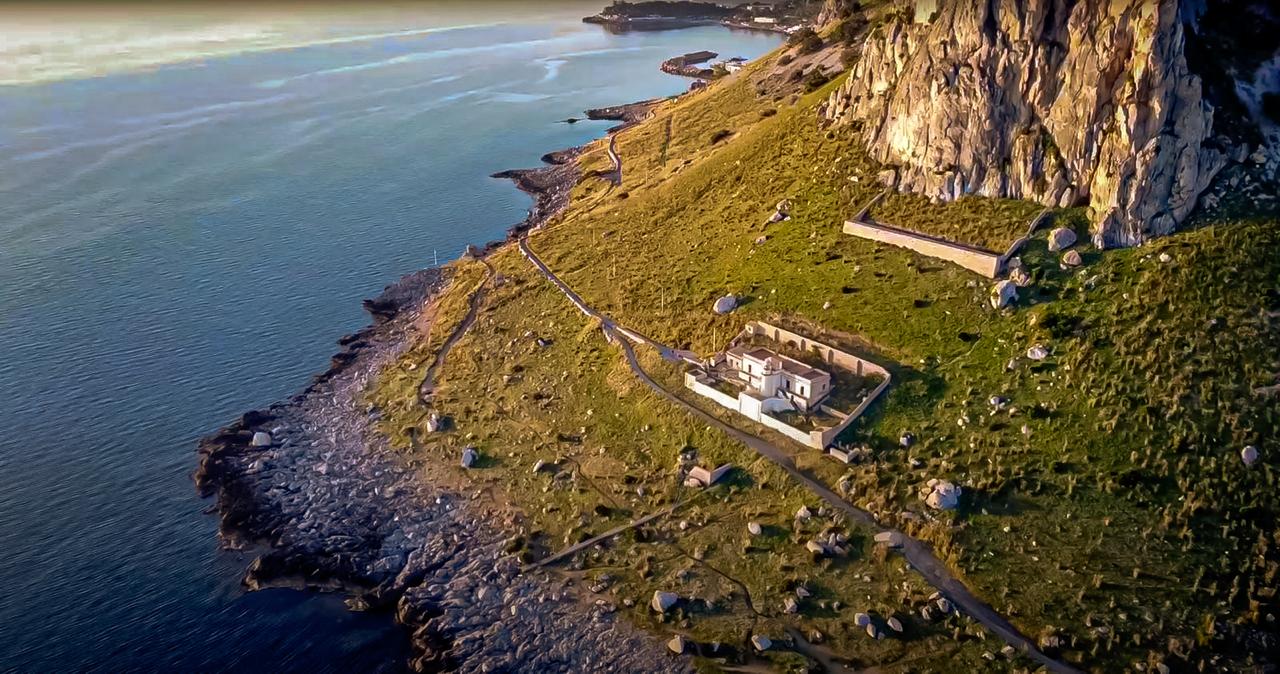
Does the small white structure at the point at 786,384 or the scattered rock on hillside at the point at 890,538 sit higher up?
the small white structure at the point at 786,384

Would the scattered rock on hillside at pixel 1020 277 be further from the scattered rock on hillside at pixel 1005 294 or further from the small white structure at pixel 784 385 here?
the small white structure at pixel 784 385

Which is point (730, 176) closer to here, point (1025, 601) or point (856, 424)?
point (856, 424)

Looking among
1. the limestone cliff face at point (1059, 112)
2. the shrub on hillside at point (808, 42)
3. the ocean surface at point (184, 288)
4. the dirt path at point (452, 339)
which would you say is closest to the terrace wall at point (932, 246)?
the limestone cliff face at point (1059, 112)

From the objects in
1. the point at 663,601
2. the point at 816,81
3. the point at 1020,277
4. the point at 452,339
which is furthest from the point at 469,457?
the point at 816,81

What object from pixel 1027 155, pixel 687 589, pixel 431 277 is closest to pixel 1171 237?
pixel 1027 155

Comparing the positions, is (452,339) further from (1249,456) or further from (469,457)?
(1249,456)

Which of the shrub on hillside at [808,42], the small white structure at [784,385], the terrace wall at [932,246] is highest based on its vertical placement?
the shrub on hillside at [808,42]
